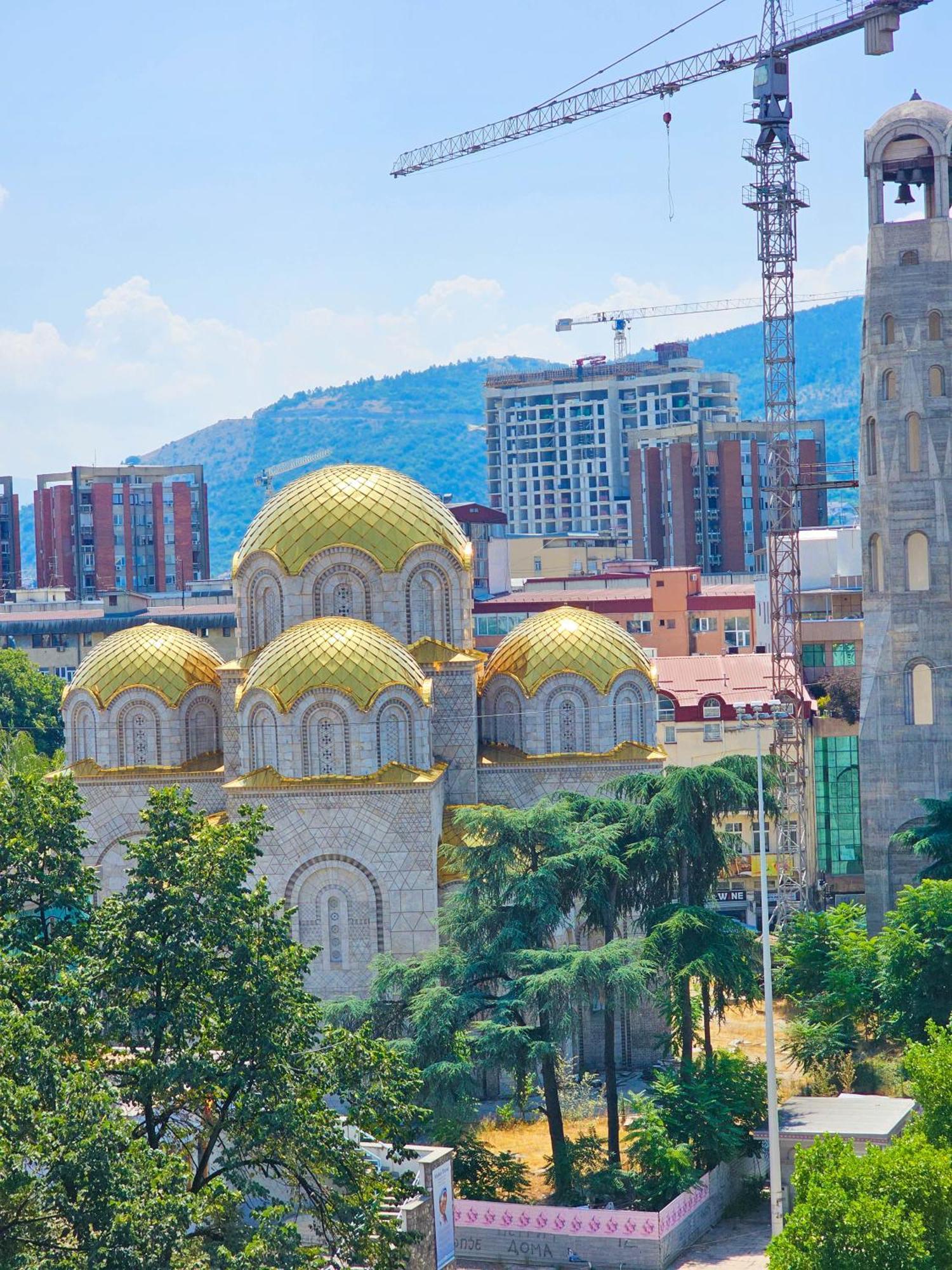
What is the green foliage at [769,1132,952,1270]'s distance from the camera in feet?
84.9

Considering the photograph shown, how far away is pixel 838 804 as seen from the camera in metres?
61.2

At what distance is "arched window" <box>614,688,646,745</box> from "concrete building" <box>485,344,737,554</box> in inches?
4773

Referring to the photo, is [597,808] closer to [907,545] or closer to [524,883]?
[524,883]

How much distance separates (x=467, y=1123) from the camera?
3647 cm

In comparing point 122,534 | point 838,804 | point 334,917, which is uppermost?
point 122,534

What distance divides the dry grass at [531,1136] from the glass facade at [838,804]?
22.2 m

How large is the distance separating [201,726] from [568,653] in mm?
8406

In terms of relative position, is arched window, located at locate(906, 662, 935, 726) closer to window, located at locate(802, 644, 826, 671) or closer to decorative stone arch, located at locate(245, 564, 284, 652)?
decorative stone arch, located at locate(245, 564, 284, 652)

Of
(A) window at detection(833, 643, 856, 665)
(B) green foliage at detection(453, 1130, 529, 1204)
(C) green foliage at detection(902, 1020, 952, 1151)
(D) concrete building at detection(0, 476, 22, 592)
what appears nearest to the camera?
(C) green foliage at detection(902, 1020, 952, 1151)

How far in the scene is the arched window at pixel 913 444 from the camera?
47469 millimetres

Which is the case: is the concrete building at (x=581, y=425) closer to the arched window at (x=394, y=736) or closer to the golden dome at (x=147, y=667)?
the golden dome at (x=147, y=667)

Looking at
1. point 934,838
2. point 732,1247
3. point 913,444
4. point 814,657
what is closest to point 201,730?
point 934,838

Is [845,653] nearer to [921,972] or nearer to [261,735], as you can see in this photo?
[921,972]

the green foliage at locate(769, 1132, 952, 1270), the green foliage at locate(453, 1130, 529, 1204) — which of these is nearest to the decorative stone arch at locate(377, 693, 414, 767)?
the green foliage at locate(453, 1130, 529, 1204)
